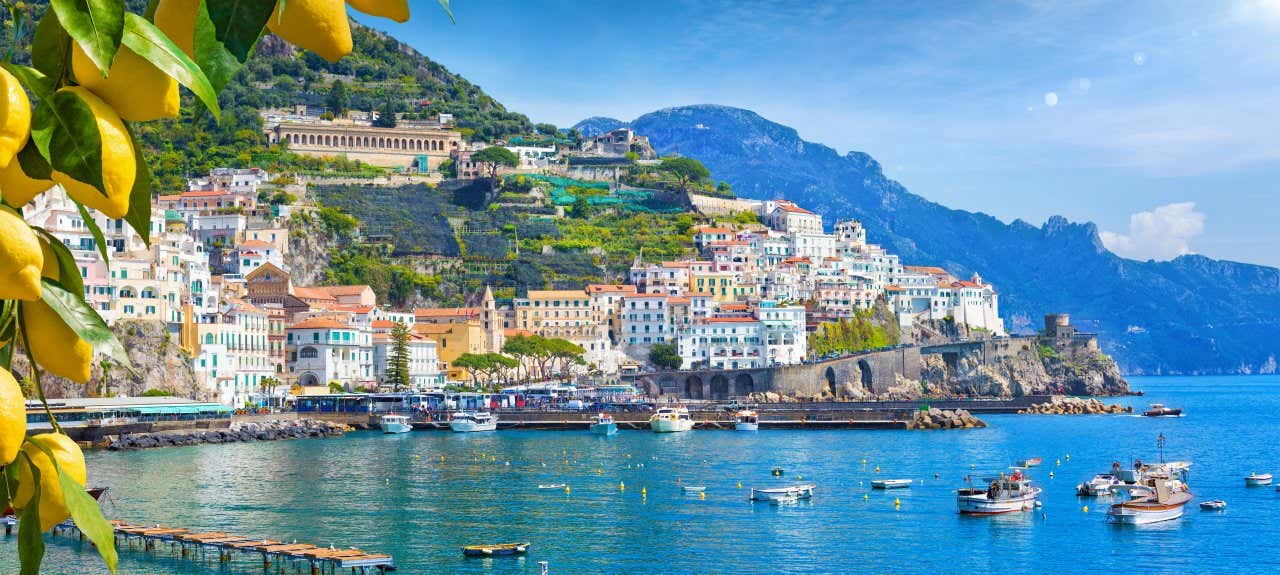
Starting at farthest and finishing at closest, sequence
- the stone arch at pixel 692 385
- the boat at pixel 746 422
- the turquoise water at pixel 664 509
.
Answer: the stone arch at pixel 692 385
the boat at pixel 746 422
the turquoise water at pixel 664 509

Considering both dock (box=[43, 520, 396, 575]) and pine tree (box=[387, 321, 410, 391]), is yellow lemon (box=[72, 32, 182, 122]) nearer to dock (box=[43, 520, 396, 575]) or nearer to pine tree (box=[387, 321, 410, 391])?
dock (box=[43, 520, 396, 575])

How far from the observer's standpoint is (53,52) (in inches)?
36.5

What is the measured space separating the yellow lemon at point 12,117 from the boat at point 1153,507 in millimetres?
35820

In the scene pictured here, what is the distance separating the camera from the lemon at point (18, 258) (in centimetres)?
88

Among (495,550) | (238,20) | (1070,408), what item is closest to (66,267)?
(238,20)

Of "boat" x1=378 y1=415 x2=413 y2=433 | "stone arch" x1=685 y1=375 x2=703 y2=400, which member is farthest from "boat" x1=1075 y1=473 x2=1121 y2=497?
"stone arch" x1=685 y1=375 x2=703 y2=400

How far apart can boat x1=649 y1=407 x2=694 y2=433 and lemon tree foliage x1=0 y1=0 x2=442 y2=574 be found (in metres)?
64.7

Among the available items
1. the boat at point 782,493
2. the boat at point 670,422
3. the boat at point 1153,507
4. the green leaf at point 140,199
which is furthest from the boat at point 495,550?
the boat at point 670,422

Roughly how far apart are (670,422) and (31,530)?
64825mm

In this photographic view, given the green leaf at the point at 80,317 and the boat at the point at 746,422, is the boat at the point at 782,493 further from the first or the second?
the green leaf at the point at 80,317

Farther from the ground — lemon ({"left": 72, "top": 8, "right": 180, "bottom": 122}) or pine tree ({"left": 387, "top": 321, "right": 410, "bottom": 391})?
pine tree ({"left": 387, "top": 321, "right": 410, "bottom": 391})

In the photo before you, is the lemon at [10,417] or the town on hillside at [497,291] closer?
the lemon at [10,417]

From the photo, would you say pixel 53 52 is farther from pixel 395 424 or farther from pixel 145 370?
pixel 395 424

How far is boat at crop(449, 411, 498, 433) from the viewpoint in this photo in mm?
64938
